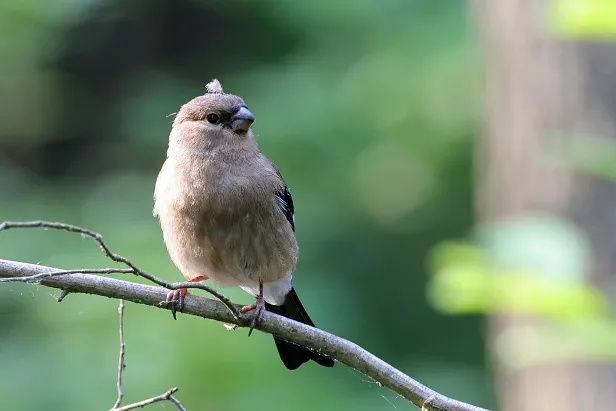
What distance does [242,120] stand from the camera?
4262mm

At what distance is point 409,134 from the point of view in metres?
10.3

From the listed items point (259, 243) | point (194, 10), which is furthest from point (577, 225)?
point (194, 10)

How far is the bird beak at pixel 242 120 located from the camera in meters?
4.25

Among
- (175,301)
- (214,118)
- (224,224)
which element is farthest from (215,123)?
(175,301)

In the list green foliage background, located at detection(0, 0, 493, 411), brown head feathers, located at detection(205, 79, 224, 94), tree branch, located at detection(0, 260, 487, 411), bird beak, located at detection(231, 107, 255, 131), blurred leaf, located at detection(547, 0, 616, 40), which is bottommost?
green foliage background, located at detection(0, 0, 493, 411)

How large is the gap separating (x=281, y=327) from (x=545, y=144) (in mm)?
3729

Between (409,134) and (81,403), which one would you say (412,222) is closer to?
(409,134)

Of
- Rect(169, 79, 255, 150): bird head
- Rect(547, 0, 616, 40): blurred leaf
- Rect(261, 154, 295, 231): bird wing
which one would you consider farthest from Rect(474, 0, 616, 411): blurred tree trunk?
Rect(547, 0, 616, 40): blurred leaf

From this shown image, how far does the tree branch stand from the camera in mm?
2732

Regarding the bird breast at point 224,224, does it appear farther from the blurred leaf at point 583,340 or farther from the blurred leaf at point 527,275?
the blurred leaf at point 583,340

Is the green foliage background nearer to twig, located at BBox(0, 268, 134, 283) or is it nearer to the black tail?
the black tail

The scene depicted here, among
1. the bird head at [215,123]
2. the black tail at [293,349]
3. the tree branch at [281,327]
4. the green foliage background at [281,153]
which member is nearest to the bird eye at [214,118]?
the bird head at [215,123]

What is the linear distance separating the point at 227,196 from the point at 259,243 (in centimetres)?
27

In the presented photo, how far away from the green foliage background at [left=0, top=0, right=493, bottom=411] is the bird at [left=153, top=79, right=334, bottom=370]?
356cm
